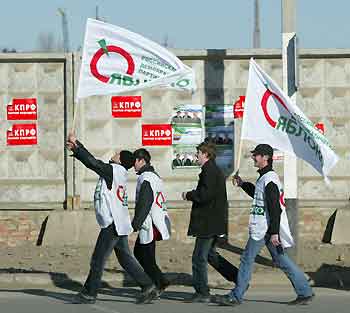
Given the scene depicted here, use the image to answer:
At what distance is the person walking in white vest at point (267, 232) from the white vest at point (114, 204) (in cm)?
137

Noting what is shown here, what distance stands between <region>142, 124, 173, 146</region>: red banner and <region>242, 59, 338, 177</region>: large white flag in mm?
3910

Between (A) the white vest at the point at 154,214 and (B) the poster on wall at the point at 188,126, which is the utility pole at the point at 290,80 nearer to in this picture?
(A) the white vest at the point at 154,214

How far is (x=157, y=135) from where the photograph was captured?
679 inches

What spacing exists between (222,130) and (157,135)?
3.35ft

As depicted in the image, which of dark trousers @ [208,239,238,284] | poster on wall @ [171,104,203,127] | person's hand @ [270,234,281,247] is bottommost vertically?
dark trousers @ [208,239,238,284]

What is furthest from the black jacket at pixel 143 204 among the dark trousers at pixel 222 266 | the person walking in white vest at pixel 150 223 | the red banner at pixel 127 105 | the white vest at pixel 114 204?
the red banner at pixel 127 105

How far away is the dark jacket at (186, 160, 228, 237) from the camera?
40.1 ft

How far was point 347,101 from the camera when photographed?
677 inches

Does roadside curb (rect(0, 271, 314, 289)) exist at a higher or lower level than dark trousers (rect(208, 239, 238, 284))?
lower

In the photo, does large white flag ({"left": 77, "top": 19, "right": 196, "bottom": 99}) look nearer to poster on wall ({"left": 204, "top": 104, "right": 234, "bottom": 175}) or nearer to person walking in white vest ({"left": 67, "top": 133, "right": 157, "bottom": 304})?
person walking in white vest ({"left": 67, "top": 133, "right": 157, "bottom": 304})

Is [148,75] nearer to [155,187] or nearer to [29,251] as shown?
[155,187]

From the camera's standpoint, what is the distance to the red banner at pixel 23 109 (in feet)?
56.5

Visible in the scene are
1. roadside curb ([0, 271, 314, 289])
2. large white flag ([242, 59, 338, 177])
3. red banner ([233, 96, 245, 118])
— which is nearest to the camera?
large white flag ([242, 59, 338, 177])

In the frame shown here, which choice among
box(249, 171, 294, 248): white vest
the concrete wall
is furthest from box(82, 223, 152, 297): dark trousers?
the concrete wall
